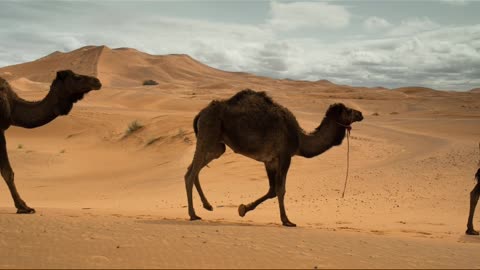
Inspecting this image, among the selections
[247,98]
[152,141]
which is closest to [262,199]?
[247,98]

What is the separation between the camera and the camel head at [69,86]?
33.2ft

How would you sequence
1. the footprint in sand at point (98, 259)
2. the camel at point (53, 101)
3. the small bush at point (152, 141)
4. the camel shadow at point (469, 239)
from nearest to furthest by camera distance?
the footprint in sand at point (98, 259) < the camel shadow at point (469, 239) < the camel at point (53, 101) < the small bush at point (152, 141)

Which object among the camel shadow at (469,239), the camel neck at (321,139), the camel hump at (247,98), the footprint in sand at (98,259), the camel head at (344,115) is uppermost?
the camel hump at (247,98)

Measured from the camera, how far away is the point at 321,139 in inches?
398

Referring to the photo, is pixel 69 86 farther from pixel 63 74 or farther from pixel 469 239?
pixel 469 239

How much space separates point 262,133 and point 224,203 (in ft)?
14.8

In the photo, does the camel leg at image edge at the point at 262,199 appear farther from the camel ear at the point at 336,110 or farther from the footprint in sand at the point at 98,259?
the footprint in sand at the point at 98,259

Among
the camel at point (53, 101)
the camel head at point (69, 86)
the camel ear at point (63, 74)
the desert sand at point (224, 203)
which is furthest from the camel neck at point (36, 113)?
the desert sand at point (224, 203)

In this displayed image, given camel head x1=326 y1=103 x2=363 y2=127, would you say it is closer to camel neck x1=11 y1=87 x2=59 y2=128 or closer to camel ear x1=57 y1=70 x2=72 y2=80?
camel ear x1=57 y1=70 x2=72 y2=80

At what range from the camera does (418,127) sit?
3700 cm

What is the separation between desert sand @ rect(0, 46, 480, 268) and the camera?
6.29 m

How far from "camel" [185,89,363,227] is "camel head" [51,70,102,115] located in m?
2.30

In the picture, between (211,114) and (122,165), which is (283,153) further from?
(122,165)

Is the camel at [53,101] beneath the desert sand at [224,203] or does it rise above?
above
